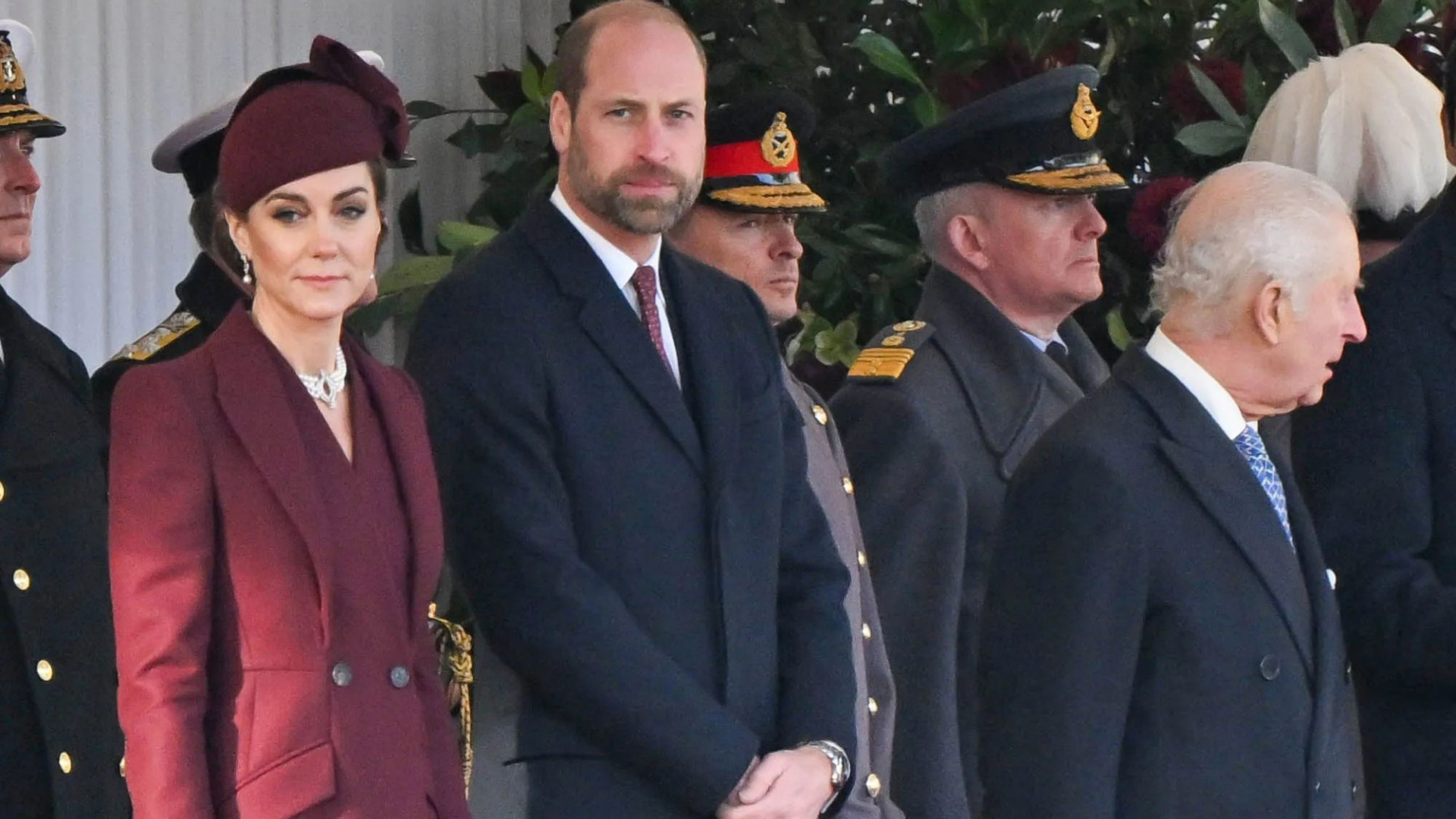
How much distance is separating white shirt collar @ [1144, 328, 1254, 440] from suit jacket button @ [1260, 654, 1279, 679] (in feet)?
0.87

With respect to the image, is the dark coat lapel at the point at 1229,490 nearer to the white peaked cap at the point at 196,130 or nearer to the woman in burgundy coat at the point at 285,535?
the woman in burgundy coat at the point at 285,535

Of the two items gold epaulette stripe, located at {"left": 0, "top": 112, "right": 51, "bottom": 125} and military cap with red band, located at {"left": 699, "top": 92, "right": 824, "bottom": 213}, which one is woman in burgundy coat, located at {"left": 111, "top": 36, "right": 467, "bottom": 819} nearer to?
gold epaulette stripe, located at {"left": 0, "top": 112, "right": 51, "bottom": 125}

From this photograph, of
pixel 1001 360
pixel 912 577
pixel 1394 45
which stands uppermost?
pixel 1394 45

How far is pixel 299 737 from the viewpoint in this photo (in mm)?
2406

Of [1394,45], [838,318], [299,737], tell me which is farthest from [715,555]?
[1394,45]

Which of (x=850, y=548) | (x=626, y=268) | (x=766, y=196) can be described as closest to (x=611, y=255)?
(x=626, y=268)

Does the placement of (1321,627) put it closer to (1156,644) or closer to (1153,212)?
(1156,644)

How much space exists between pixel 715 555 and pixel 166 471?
2.39 ft

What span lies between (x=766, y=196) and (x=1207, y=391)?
3.88 feet

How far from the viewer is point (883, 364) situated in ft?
12.0

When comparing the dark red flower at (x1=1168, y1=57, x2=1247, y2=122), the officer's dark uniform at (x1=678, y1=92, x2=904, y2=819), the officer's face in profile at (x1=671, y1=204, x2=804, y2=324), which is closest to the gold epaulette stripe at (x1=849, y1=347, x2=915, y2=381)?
the officer's dark uniform at (x1=678, y1=92, x2=904, y2=819)

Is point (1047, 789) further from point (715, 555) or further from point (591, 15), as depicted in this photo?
point (591, 15)

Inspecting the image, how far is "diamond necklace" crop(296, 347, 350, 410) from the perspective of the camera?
2.56 m

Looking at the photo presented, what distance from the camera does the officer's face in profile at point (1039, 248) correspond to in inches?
152
